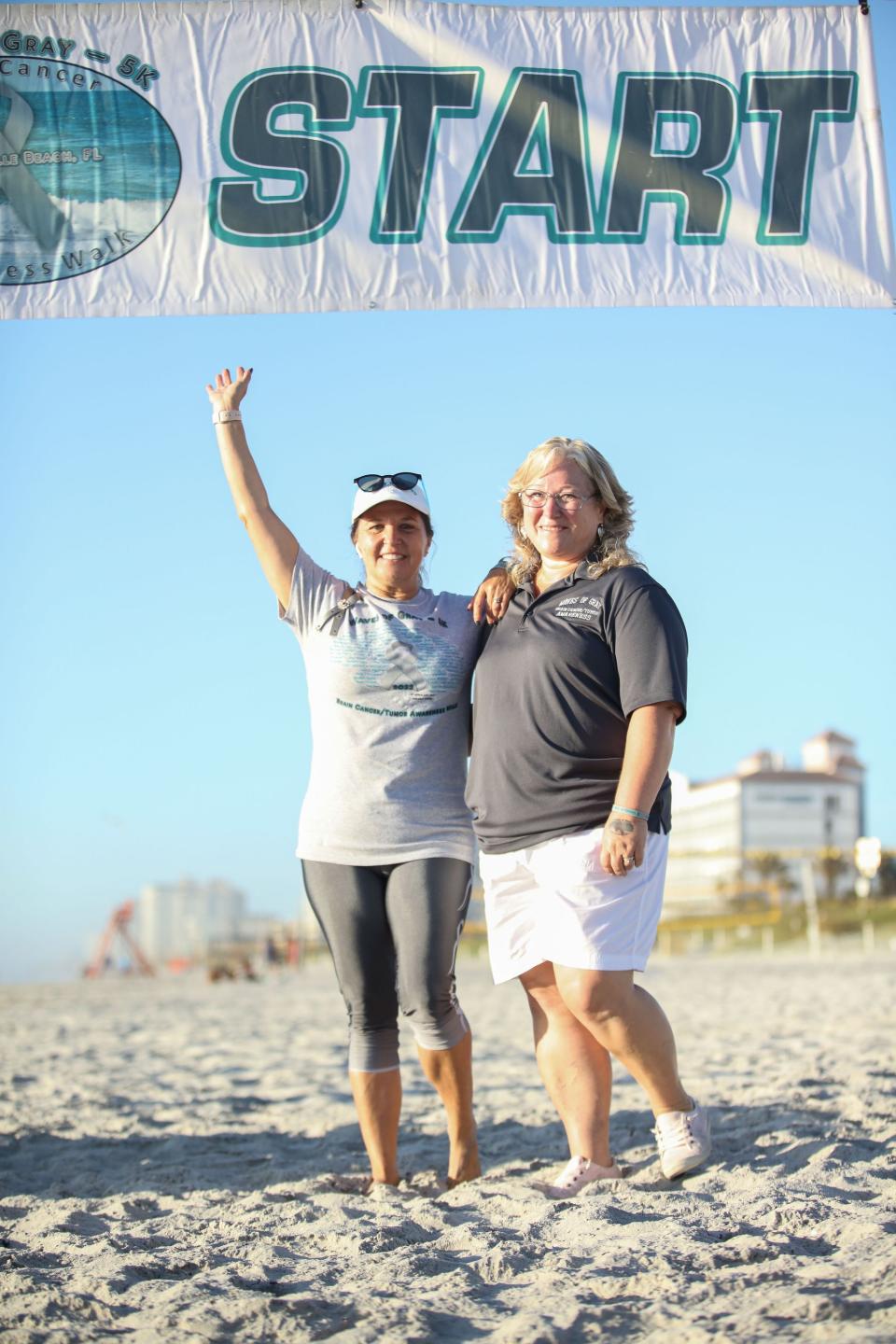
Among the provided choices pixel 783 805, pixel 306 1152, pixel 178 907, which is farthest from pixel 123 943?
pixel 178 907

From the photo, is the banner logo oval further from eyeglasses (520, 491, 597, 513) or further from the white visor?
eyeglasses (520, 491, 597, 513)

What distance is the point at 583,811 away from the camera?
338 centimetres

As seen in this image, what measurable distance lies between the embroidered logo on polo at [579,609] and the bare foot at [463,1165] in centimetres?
159

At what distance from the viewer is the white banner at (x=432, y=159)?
4.21 m

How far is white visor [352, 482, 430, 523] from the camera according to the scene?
12.1ft

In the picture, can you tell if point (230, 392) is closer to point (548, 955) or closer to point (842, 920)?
point (548, 955)

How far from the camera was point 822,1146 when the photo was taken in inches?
148

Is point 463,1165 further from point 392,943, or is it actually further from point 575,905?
point 575,905

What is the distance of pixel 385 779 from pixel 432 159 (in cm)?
218

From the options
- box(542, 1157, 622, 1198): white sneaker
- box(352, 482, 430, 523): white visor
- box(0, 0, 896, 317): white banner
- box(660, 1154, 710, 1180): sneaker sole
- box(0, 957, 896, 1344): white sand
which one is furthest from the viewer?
box(0, 0, 896, 317): white banner

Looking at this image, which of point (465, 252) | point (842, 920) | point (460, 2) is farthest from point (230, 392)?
point (842, 920)

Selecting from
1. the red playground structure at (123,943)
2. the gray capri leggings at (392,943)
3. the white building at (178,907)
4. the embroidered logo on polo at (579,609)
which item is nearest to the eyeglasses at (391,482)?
the embroidered logo on polo at (579,609)

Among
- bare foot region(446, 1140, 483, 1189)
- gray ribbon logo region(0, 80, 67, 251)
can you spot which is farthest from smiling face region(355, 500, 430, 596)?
bare foot region(446, 1140, 483, 1189)

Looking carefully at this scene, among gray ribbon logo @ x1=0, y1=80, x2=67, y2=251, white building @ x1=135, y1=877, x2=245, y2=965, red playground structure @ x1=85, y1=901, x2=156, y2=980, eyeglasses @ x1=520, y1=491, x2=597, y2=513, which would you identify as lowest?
white building @ x1=135, y1=877, x2=245, y2=965
